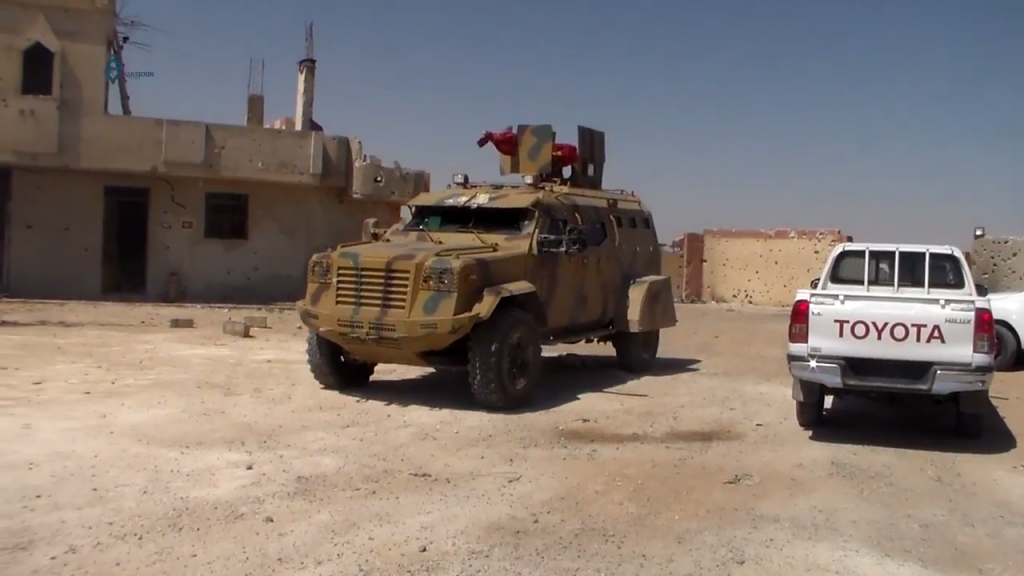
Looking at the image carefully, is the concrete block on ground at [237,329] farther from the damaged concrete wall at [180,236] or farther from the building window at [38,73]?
the building window at [38,73]

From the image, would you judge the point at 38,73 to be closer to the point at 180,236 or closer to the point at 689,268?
the point at 180,236

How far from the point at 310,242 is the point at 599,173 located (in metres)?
10.0

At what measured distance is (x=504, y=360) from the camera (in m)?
8.88

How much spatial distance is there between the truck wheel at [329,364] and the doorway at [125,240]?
38.0 ft

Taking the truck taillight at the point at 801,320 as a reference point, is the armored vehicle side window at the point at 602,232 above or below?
above

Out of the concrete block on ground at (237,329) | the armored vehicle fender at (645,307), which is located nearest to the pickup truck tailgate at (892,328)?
the armored vehicle fender at (645,307)

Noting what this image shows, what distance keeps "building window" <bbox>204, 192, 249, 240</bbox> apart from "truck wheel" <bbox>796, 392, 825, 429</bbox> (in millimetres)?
14617

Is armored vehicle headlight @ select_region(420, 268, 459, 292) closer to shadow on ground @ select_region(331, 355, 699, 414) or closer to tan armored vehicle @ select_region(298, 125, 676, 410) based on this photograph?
tan armored vehicle @ select_region(298, 125, 676, 410)

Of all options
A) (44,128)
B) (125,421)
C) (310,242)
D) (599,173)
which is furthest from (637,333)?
(44,128)

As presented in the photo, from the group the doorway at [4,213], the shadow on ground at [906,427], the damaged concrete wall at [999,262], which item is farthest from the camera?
the doorway at [4,213]

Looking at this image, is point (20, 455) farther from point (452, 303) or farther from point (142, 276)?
point (142, 276)

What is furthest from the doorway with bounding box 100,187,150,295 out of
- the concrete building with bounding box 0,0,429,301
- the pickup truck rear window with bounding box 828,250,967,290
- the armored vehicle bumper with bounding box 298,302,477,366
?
the pickup truck rear window with bounding box 828,250,967,290

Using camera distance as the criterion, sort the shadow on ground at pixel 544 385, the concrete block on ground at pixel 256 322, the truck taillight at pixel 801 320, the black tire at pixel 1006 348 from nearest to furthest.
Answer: the truck taillight at pixel 801 320 → the shadow on ground at pixel 544 385 → the black tire at pixel 1006 348 → the concrete block on ground at pixel 256 322

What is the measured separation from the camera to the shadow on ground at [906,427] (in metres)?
8.21
